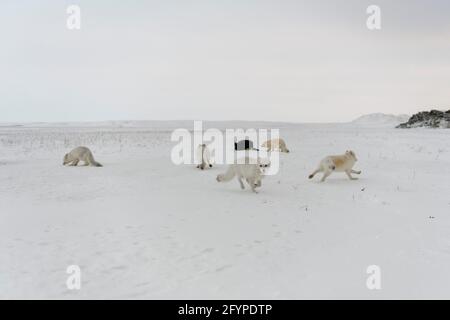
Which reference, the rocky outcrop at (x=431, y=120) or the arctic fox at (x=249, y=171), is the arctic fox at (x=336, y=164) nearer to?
the arctic fox at (x=249, y=171)

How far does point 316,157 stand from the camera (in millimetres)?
16625

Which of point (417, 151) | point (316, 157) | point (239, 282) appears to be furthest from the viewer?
point (417, 151)

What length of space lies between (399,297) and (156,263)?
2.63 metres

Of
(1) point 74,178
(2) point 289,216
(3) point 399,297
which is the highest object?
(1) point 74,178

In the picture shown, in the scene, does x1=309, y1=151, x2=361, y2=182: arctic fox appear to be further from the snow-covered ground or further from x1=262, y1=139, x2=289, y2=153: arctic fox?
x1=262, y1=139, x2=289, y2=153: arctic fox

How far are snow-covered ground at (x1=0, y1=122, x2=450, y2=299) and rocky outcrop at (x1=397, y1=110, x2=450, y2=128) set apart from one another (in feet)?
106

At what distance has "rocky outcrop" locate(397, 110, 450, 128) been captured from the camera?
129 feet

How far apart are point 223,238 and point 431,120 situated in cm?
4252

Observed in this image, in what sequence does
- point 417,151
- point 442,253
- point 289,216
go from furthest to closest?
point 417,151 → point 289,216 → point 442,253

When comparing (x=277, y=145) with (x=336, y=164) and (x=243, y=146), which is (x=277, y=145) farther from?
(x=336, y=164)

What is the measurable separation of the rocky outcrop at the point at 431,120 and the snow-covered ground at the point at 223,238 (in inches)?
1266

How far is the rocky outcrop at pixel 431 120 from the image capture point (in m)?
39.3

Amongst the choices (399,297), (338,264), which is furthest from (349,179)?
(399,297)
